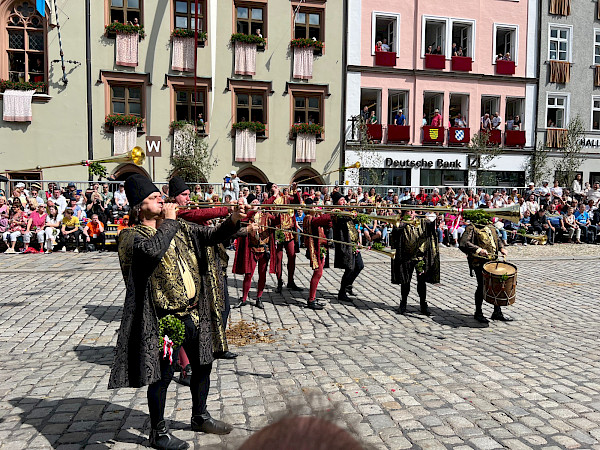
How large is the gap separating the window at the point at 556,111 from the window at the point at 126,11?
69.6 ft

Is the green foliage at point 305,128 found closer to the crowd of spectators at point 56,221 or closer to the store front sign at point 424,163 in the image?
the store front sign at point 424,163

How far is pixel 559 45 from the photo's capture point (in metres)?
28.2

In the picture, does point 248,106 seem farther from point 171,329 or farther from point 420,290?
point 171,329

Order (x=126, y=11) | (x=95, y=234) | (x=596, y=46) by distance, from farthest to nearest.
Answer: (x=596, y=46)
(x=126, y=11)
(x=95, y=234)

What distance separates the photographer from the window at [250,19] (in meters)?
24.2

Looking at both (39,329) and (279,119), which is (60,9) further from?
(39,329)

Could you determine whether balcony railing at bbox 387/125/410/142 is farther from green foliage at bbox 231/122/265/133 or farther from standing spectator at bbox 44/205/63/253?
standing spectator at bbox 44/205/63/253

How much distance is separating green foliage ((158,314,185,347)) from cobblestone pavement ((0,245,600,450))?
30.1 inches

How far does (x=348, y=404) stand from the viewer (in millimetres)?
4680

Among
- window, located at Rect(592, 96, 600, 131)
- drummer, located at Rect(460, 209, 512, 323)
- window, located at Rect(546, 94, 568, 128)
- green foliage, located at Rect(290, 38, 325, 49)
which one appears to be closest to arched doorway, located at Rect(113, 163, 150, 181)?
green foliage, located at Rect(290, 38, 325, 49)

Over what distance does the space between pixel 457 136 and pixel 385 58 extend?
538 cm

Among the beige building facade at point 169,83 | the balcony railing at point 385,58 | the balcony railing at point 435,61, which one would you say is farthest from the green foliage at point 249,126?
the balcony railing at point 435,61

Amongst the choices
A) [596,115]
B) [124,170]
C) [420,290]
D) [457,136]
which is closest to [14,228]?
[124,170]

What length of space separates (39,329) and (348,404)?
496 centimetres
